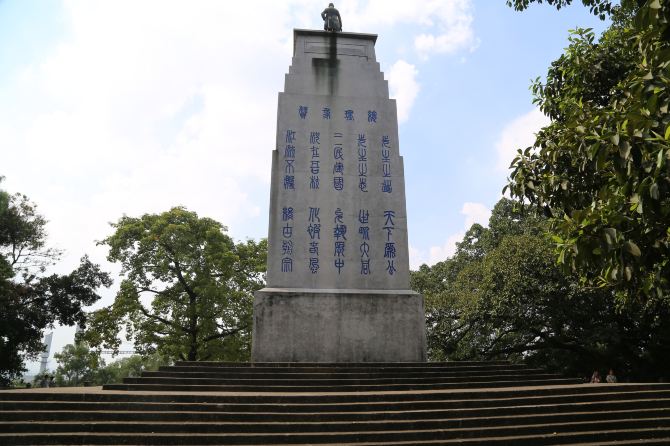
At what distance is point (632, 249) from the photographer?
11.8 ft

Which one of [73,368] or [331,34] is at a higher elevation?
[331,34]

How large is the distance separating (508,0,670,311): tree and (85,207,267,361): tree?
44.1ft

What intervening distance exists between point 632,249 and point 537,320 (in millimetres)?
12467

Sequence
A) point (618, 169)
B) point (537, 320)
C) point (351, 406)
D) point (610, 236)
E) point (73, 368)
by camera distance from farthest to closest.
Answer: point (73, 368) → point (537, 320) → point (351, 406) → point (610, 236) → point (618, 169)

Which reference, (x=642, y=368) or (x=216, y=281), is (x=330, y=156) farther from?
(x=642, y=368)

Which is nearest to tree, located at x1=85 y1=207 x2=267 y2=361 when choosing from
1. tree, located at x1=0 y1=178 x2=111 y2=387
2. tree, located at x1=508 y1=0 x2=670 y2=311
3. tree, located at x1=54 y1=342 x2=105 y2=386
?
tree, located at x1=0 y1=178 x2=111 y2=387

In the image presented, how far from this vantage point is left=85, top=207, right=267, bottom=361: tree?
17000 millimetres

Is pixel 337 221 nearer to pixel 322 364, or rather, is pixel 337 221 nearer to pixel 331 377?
pixel 322 364

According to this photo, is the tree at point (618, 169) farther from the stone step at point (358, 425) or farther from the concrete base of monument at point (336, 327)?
the concrete base of monument at point (336, 327)

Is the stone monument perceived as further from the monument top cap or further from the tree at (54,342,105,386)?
the tree at (54,342,105,386)

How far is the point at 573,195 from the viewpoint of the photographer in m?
5.51

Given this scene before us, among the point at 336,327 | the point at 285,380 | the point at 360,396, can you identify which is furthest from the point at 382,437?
the point at 336,327

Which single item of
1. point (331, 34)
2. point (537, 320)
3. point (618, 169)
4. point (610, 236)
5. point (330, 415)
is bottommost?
point (330, 415)

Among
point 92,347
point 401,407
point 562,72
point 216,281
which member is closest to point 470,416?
point 401,407
